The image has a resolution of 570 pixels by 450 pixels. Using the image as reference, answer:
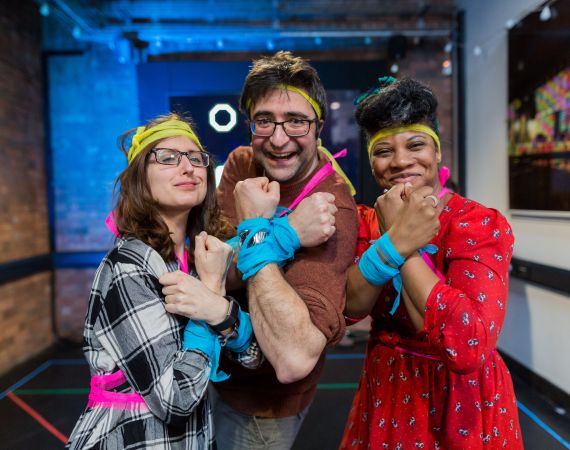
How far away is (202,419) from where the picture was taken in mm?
1244

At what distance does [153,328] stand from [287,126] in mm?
757

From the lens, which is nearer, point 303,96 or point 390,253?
point 390,253

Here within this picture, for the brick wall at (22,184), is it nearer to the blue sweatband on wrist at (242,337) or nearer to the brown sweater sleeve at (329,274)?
the blue sweatband on wrist at (242,337)

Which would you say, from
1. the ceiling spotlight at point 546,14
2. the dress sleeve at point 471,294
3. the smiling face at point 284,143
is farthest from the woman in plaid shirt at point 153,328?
the ceiling spotlight at point 546,14

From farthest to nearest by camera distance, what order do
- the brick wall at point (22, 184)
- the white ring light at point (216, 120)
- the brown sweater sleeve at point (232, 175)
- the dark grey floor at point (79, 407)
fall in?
the white ring light at point (216, 120) → the brick wall at point (22, 184) → the dark grey floor at point (79, 407) → the brown sweater sleeve at point (232, 175)

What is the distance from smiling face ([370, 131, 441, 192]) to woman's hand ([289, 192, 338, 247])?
33cm

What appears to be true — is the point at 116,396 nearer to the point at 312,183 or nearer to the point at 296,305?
the point at 296,305

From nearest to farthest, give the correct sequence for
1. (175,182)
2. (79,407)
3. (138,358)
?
(138,358) → (175,182) → (79,407)

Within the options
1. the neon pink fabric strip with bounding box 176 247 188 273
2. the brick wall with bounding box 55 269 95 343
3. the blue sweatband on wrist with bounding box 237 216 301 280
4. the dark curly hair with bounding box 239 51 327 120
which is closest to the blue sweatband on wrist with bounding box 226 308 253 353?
the blue sweatband on wrist with bounding box 237 216 301 280

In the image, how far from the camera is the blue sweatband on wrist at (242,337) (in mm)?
1154

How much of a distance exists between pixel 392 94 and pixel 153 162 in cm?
78

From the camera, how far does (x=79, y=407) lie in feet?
11.2

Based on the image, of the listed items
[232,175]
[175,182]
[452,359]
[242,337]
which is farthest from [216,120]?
[452,359]

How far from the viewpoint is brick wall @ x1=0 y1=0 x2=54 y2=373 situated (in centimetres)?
415
